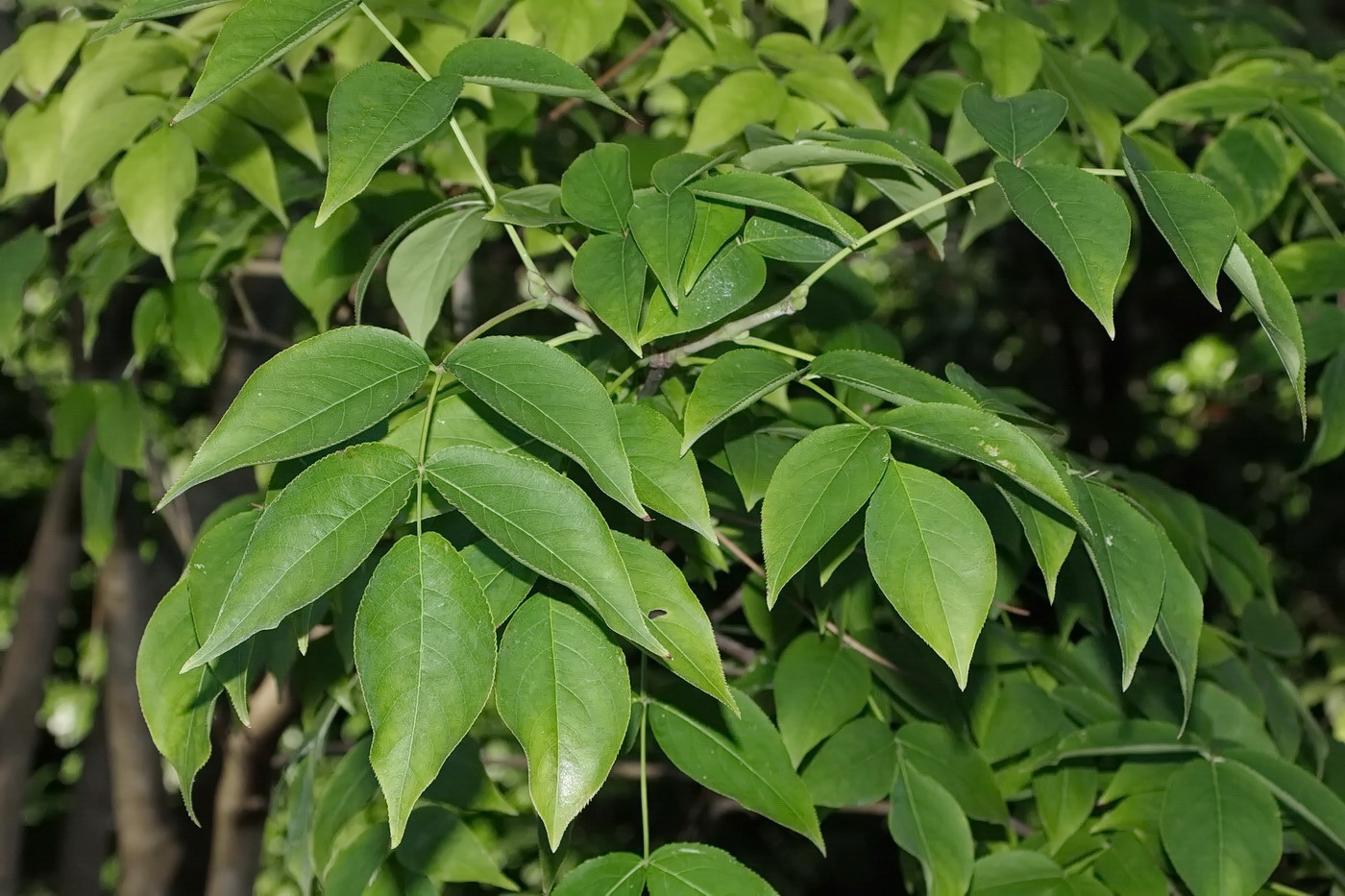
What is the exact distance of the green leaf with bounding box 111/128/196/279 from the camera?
92 centimetres

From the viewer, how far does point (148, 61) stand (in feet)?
3.28

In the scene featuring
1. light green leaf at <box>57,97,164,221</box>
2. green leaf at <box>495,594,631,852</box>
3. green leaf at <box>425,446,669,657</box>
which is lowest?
green leaf at <box>495,594,631,852</box>

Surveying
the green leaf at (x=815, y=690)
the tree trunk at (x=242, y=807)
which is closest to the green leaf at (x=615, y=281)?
the green leaf at (x=815, y=690)

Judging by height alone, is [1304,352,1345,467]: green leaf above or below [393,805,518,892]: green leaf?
above

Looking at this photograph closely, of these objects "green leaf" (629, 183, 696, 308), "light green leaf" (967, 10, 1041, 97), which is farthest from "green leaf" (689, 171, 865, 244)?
"light green leaf" (967, 10, 1041, 97)

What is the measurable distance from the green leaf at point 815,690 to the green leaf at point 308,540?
1.31 feet

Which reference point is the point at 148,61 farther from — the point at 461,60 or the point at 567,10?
the point at 461,60

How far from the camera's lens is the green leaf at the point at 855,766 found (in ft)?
2.78

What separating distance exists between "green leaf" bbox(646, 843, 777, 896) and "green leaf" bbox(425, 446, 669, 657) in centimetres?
22

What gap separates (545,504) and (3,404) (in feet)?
9.79

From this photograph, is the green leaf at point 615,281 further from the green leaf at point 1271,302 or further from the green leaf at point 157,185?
the green leaf at point 157,185

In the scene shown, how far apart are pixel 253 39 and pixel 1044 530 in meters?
0.48

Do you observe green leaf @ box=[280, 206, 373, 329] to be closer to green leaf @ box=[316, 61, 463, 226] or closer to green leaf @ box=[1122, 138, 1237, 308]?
green leaf @ box=[316, 61, 463, 226]

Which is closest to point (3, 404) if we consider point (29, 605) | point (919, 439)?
point (29, 605)
